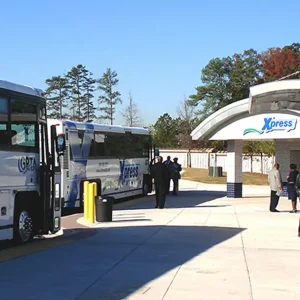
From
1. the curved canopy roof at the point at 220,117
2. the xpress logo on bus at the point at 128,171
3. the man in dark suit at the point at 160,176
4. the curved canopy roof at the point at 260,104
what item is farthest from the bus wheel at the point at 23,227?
the curved canopy roof at the point at 220,117

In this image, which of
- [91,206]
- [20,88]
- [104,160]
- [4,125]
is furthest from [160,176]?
[4,125]

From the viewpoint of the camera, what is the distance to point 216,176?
46.7 metres

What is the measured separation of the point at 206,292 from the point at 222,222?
9304mm

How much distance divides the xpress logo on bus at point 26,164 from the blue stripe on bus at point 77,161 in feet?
23.4

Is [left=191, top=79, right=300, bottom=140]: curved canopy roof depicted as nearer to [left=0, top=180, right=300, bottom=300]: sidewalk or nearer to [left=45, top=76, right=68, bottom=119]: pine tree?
[left=0, top=180, right=300, bottom=300]: sidewalk

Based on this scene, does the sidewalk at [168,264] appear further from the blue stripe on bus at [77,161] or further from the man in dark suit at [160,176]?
the man in dark suit at [160,176]

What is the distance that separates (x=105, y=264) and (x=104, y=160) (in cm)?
1281

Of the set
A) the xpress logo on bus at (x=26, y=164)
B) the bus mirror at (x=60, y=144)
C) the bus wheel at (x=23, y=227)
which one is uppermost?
the bus mirror at (x=60, y=144)

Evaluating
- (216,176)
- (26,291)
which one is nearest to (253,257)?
(26,291)

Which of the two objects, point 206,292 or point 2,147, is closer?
point 206,292

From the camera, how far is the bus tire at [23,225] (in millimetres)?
12094

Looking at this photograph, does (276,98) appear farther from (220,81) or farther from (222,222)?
(220,81)

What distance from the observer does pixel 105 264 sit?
10.1 m

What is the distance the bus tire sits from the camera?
1209 centimetres
